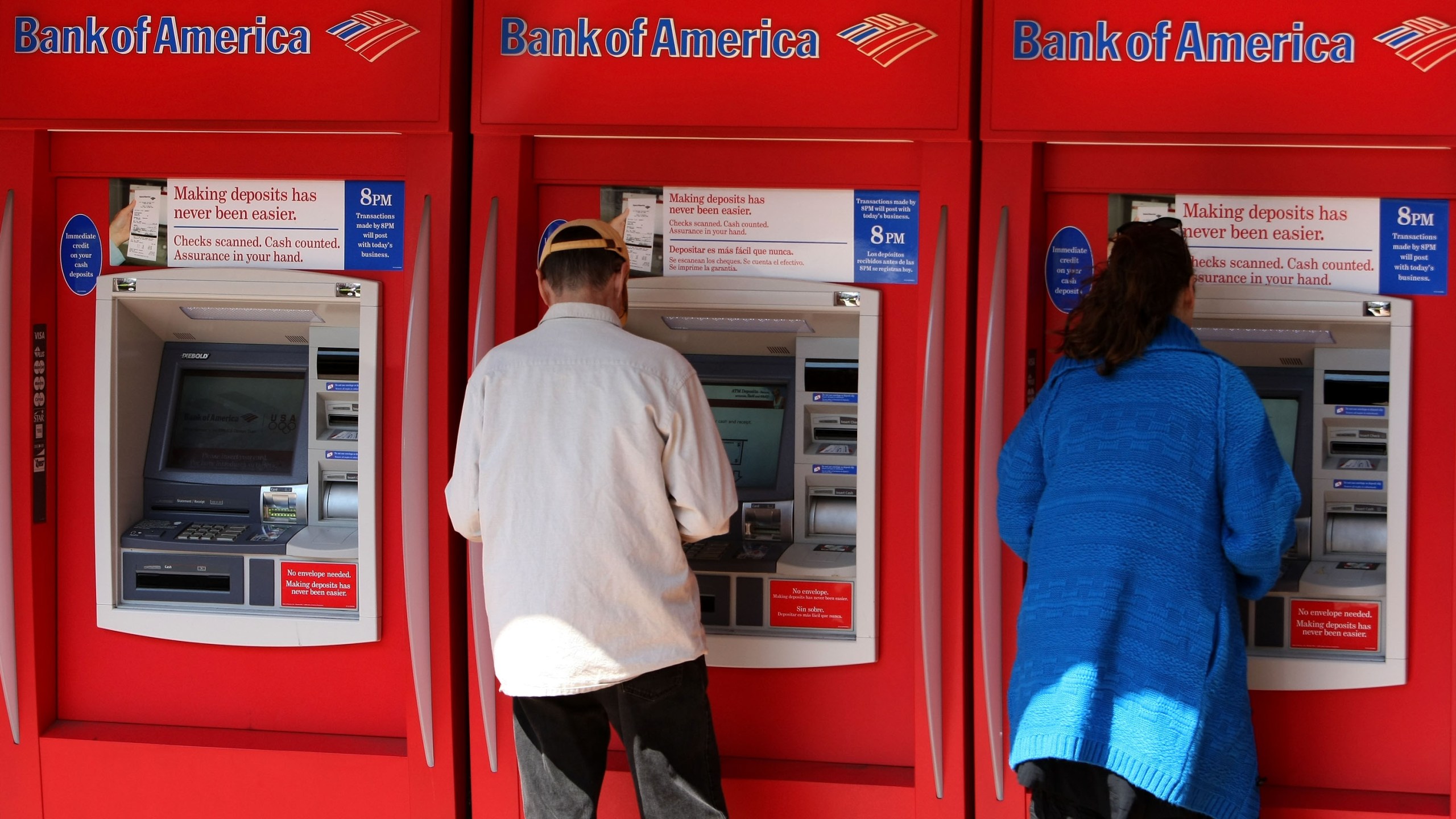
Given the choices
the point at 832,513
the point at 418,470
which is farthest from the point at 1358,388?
the point at 418,470

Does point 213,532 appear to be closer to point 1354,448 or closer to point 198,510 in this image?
point 198,510

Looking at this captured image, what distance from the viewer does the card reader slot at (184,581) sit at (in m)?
3.15

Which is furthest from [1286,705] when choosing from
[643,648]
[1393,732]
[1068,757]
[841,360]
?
[643,648]

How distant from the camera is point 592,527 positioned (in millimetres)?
2318

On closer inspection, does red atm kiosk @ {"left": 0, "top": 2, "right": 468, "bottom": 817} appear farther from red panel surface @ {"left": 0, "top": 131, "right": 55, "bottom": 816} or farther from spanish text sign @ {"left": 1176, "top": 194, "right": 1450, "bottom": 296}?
spanish text sign @ {"left": 1176, "top": 194, "right": 1450, "bottom": 296}

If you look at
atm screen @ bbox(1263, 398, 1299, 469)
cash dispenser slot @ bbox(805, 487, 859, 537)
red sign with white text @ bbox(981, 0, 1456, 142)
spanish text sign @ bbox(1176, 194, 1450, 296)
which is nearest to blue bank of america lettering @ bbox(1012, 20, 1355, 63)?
red sign with white text @ bbox(981, 0, 1456, 142)

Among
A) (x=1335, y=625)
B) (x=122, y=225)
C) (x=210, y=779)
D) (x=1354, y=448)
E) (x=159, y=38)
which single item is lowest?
(x=210, y=779)

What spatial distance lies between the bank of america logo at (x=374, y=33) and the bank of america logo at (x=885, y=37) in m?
1.09

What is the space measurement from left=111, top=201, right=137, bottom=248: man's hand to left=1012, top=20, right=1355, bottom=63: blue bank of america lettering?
7.50 ft

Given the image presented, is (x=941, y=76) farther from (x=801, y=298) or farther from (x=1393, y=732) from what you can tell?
(x=1393, y=732)

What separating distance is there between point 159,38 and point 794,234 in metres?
1.68

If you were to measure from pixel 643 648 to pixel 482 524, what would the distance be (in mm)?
413

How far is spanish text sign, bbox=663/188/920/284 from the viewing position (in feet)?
9.59

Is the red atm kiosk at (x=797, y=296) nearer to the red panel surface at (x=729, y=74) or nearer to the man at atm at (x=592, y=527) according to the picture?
the red panel surface at (x=729, y=74)
